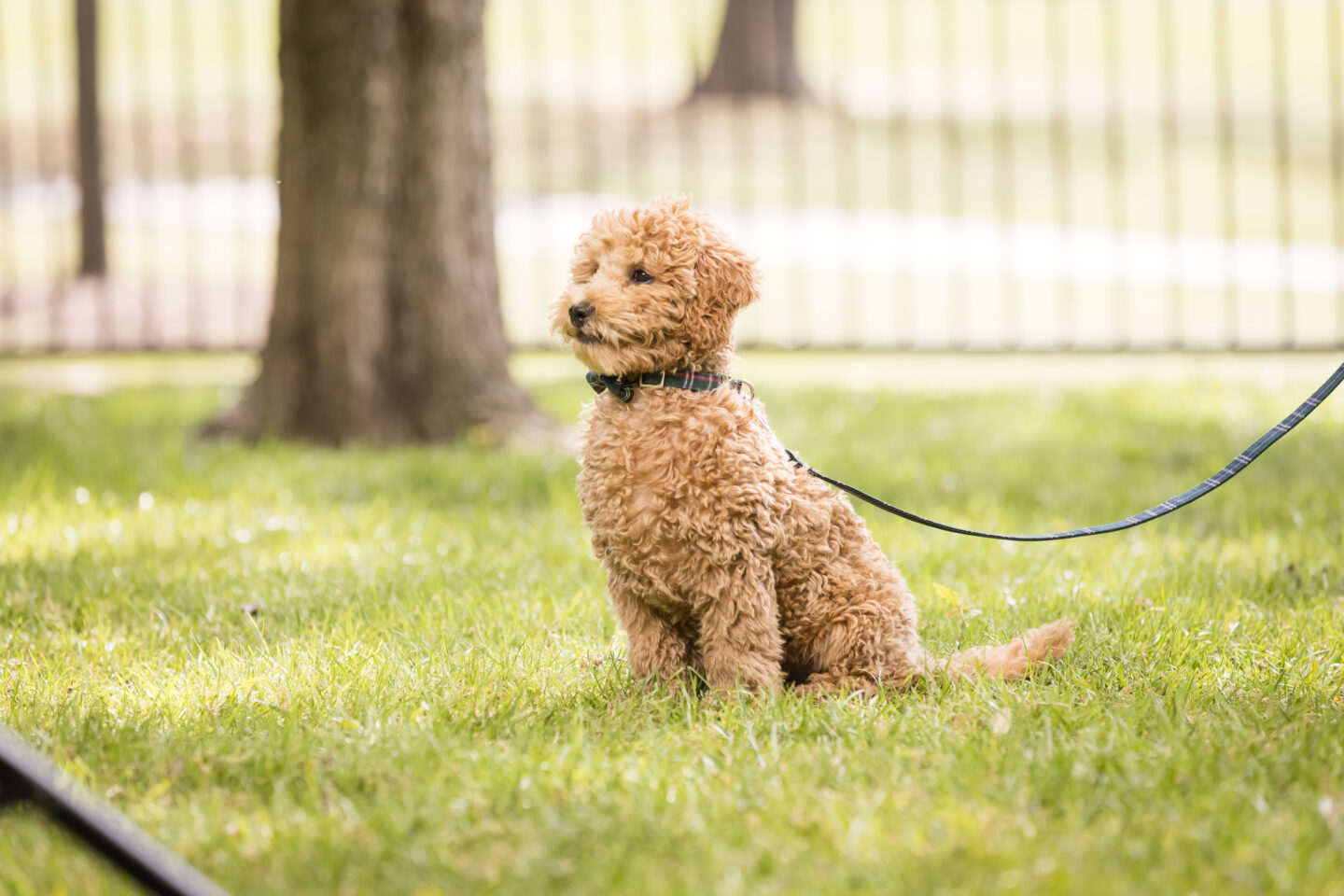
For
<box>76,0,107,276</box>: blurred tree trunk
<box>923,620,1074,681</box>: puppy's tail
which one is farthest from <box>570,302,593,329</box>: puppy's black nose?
<box>76,0,107,276</box>: blurred tree trunk

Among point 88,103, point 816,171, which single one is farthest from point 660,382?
point 816,171

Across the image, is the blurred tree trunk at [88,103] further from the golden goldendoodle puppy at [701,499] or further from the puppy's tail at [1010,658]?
the puppy's tail at [1010,658]

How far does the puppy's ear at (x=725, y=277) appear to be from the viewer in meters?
2.75

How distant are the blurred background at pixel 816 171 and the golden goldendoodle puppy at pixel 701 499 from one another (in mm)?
2266

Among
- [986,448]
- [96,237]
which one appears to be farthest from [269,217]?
[986,448]

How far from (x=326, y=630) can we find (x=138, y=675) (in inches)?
21.4

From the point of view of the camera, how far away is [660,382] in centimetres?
283

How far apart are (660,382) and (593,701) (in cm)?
76

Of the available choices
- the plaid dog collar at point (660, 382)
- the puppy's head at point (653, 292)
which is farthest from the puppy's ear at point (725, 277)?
the plaid dog collar at point (660, 382)

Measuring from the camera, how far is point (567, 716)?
2.86 m

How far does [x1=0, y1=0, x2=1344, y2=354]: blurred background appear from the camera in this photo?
34.3 ft

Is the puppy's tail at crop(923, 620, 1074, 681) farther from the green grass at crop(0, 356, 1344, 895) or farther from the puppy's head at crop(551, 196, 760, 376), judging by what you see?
the puppy's head at crop(551, 196, 760, 376)

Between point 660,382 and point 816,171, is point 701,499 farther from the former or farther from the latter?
point 816,171

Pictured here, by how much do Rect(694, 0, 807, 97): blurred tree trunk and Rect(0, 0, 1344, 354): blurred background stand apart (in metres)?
0.04
